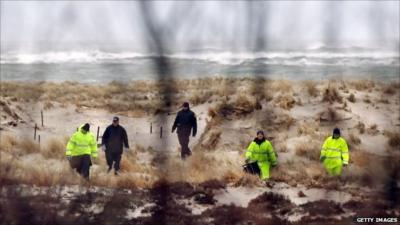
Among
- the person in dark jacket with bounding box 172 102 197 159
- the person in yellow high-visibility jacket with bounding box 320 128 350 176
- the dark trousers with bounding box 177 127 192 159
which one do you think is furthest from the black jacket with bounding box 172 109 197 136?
the person in yellow high-visibility jacket with bounding box 320 128 350 176

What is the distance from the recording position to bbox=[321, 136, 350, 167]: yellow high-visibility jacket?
45.5 ft

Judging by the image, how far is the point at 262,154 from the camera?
542 inches

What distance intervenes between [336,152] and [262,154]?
187 centimetres

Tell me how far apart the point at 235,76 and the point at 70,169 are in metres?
17.8

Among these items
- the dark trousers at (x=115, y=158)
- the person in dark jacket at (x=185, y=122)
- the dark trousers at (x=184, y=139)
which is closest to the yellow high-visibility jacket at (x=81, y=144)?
the dark trousers at (x=115, y=158)

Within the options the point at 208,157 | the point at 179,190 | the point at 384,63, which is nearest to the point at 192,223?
the point at 179,190

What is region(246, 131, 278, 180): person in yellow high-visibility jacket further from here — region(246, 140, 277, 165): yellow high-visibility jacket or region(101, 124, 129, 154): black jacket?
region(101, 124, 129, 154): black jacket

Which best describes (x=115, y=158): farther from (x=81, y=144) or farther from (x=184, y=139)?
(x=184, y=139)

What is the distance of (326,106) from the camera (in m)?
24.8

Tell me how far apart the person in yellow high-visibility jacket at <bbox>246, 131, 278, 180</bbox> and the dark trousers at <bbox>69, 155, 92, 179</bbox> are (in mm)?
3934

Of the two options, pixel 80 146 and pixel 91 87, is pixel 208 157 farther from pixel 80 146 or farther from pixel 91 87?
pixel 91 87

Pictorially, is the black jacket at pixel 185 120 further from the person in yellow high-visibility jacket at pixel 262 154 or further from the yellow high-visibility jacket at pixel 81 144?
the yellow high-visibility jacket at pixel 81 144

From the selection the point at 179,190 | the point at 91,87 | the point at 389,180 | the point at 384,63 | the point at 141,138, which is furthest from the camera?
the point at 91,87

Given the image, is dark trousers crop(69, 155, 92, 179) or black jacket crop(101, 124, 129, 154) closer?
dark trousers crop(69, 155, 92, 179)
